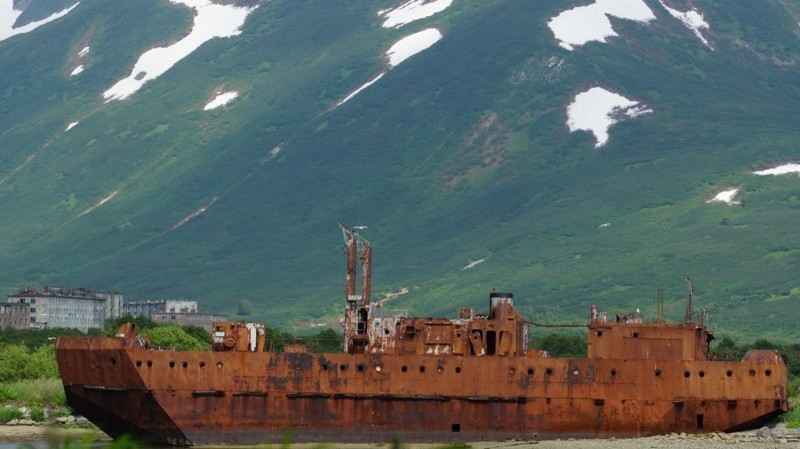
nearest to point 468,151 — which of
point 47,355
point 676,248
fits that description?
point 676,248

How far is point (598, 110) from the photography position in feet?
620

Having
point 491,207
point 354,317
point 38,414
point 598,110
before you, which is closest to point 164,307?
point 491,207

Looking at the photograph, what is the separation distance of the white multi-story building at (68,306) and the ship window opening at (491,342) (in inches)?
3788

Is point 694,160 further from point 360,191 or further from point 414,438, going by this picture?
point 414,438

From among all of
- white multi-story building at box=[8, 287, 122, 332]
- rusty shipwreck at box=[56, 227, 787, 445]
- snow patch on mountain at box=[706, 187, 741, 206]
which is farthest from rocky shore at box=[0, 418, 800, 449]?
snow patch on mountain at box=[706, 187, 741, 206]

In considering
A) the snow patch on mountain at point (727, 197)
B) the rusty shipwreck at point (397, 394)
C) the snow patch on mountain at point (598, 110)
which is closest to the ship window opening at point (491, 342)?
the rusty shipwreck at point (397, 394)

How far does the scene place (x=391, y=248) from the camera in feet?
548

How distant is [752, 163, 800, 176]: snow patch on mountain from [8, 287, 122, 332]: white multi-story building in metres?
57.7

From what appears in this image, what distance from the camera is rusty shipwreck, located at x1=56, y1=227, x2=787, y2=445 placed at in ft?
177

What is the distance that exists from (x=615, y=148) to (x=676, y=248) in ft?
101

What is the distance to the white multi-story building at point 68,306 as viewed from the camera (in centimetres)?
15125

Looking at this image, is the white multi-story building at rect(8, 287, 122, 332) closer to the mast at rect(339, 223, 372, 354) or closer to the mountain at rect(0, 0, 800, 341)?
the mountain at rect(0, 0, 800, 341)

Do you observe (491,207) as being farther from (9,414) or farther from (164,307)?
(9,414)

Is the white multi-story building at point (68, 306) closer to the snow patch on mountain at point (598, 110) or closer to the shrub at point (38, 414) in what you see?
the snow patch on mountain at point (598, 110)
